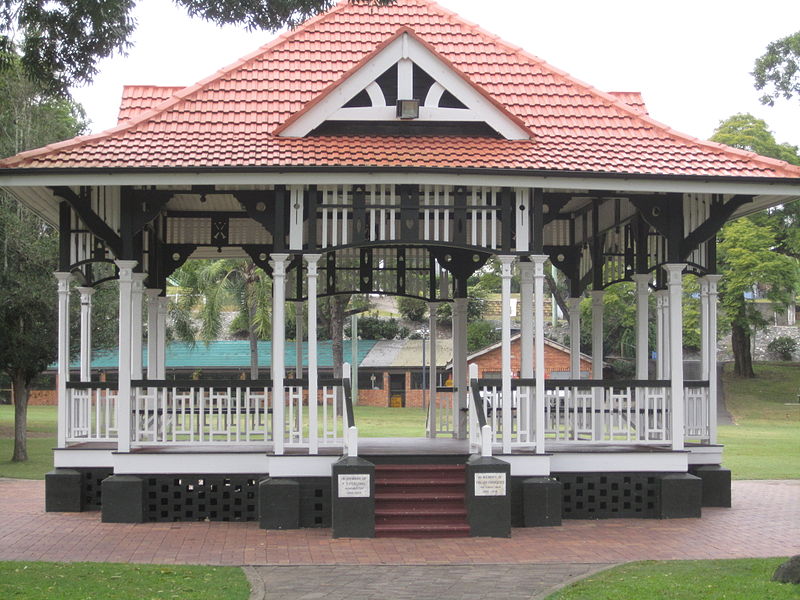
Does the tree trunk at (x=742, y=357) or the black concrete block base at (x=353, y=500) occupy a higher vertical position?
the tree trunk at (x=742, y=357)

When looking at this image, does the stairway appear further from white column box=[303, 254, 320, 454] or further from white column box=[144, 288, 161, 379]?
white column box=[144, 288, 161, 379]

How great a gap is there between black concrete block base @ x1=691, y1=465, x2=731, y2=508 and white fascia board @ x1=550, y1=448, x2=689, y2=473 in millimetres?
1359

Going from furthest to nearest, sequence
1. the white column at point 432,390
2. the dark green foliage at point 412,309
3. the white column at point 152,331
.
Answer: the dark green foliage at point 412,309
the white column at point 432,390
the white column at point 152,331

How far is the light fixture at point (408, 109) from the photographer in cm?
1509

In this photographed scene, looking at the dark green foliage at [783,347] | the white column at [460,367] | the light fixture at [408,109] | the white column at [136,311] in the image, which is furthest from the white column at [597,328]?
the dark green foliage at [783,347]

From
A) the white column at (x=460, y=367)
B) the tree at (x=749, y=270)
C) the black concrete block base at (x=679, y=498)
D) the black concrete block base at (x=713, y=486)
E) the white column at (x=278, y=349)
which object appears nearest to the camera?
the white column at (x=278, y=349)

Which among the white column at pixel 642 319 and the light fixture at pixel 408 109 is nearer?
the light fixture at pixel 408 109

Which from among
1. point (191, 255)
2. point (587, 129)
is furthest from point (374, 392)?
point (587, 129)

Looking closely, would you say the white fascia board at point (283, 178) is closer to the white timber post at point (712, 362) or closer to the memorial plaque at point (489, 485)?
the white timber post at point (712, 362)

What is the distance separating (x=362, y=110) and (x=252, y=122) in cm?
159

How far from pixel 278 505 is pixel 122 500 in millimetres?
2089

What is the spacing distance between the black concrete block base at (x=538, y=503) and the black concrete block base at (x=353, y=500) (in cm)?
215

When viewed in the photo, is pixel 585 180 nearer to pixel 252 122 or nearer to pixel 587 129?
pixel 587 129

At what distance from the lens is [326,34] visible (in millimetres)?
17781
